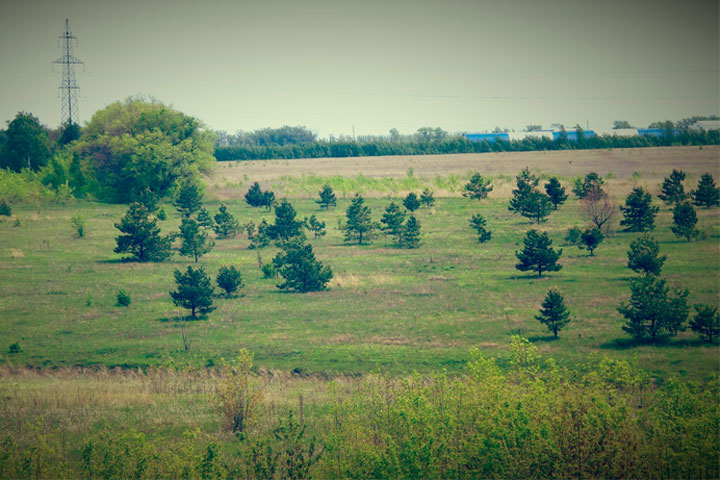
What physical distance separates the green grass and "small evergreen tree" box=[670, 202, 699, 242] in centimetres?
117

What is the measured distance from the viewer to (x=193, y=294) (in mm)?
30031

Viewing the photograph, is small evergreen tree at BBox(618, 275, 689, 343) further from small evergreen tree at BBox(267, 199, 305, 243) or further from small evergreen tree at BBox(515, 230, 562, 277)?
small evergreen tree at BBox(267, 199, 305, 243)

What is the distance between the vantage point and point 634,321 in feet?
82.8

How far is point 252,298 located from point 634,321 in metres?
17.8

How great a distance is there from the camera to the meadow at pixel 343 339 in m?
16.2

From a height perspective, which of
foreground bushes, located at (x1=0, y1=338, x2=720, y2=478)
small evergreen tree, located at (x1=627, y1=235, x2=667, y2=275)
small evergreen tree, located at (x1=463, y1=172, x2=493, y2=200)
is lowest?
foreground bushes, located at (x1=0, y1=338, x2=720, y2=478)

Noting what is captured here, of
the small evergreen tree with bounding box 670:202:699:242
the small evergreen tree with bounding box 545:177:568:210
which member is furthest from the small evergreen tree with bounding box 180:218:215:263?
the small evergreen tree with bounding box 545:177:568:210

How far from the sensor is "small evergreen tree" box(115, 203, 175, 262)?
43.4m

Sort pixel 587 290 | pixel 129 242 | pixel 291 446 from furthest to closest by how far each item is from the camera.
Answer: pixel 129 242 → pixel 587 290 → pixel 291 446

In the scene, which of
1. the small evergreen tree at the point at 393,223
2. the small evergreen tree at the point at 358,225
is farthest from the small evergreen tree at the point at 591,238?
the small evergreen tree at the point at 358,225

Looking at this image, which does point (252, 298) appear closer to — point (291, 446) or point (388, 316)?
point (388, 316)

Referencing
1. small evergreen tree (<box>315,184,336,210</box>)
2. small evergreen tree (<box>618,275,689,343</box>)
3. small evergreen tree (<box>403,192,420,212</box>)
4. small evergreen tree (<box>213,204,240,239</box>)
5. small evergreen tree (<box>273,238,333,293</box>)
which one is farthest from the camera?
small evergreen tree (<box>315,184,336,210</box>)

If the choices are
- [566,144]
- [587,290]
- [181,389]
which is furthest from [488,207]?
[566,144]

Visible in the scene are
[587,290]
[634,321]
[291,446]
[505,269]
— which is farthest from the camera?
[505,269]
